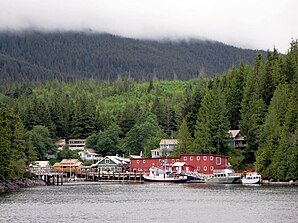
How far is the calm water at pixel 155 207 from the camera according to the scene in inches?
2566

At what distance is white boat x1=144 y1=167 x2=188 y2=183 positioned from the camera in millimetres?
141125

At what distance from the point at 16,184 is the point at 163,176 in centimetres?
3598

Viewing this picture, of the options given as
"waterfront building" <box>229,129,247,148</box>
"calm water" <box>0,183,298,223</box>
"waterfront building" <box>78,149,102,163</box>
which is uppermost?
"waterfront building" <box>229,129,247,148</box>

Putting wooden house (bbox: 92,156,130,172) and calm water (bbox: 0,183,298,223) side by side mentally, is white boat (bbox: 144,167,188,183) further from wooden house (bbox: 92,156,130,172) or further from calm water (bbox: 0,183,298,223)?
calm water (bbox: 0,183,298,223)

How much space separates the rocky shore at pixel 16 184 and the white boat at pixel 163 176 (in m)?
22.2

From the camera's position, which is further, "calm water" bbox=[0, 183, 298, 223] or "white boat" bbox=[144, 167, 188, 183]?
"white boat" bbox=[144, 167, 188, 183]

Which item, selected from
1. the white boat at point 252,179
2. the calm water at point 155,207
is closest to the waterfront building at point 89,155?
the white boat at point 252,179

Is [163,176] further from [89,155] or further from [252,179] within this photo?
[89,155]

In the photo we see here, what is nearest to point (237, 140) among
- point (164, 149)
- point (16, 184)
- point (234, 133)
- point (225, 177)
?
point (234, 133)

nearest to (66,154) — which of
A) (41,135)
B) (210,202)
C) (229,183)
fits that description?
(41,135)

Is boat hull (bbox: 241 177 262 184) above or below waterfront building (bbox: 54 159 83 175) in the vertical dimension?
below

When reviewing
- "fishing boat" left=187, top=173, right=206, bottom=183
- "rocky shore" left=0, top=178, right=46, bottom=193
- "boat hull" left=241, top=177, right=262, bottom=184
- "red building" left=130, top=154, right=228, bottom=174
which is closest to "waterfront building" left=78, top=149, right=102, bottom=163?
"red building" left=130, top=154, right=228, bottom=174

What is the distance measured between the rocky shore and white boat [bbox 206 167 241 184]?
34.0 metres

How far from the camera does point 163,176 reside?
14350cm
